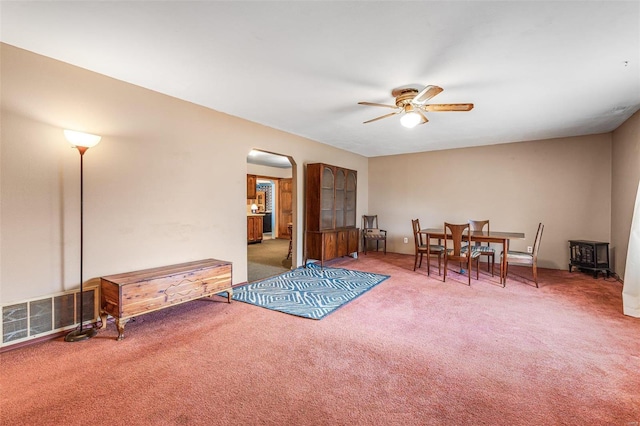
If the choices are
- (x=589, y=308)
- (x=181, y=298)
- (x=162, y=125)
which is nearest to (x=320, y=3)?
(x=162, y=125)

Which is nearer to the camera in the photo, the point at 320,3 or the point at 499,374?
the point at 320,3

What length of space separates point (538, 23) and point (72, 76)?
3.69 metres

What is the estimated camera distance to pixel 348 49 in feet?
7.34

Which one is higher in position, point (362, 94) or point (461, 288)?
point (362, 94)

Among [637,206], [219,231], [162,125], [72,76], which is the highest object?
[72,76]

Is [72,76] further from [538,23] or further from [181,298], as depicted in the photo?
[538,23]

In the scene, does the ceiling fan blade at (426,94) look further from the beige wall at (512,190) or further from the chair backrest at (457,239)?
the beige wall at (512,190)

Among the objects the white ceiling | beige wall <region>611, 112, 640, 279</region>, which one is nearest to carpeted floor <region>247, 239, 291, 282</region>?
the white ceiling

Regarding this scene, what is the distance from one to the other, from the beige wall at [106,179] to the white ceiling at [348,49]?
240 mm

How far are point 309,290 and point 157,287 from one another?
1.85m

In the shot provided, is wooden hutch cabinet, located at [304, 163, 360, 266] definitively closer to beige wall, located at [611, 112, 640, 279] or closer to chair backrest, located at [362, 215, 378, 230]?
chair backrest, located at [362, 215, 378, 230]

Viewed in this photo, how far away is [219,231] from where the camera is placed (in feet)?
12.4

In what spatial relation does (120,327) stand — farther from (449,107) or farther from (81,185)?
(449,107)

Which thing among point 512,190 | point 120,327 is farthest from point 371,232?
point 120,327
